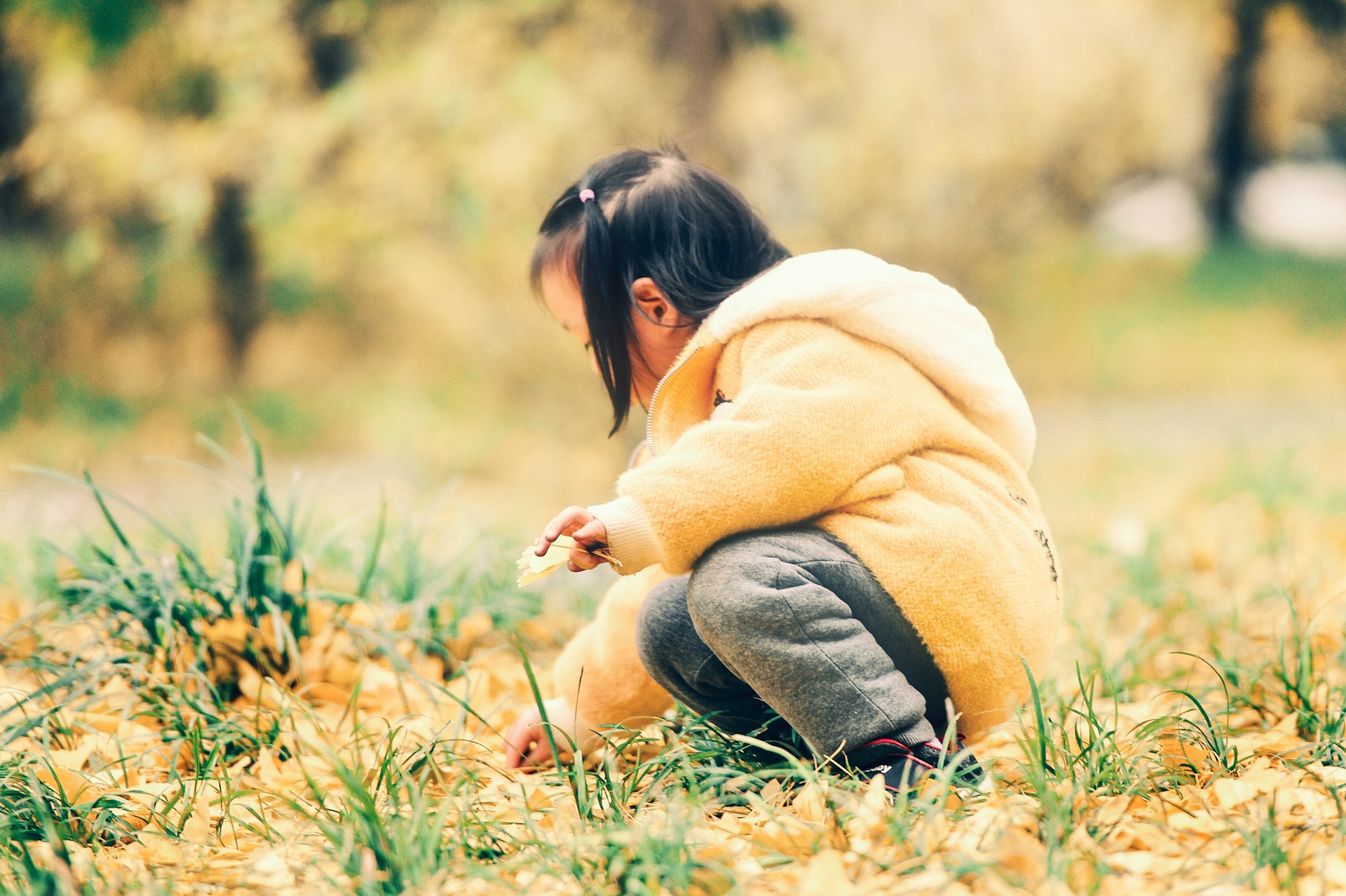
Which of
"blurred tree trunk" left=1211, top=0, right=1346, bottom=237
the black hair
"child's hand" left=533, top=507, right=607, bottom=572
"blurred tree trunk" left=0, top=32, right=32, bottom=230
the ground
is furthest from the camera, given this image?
"blurred tree trunk" left=1211, top=0, right=1346, bottom=237

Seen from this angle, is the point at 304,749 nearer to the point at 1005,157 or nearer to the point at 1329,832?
the point at 1329,832

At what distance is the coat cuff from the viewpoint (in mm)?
1336

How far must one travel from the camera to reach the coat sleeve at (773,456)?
52.8 inches

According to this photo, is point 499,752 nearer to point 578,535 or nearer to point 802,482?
point 578,535

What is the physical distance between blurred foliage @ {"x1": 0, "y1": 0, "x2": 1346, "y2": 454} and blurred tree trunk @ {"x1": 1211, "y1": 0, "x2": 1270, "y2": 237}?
251 cm

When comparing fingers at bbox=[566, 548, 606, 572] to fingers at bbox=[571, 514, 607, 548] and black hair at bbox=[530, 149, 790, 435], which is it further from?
black hair at bbox=[530, 149, 790, 435]

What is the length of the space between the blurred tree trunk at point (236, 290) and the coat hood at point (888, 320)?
7.30 metres

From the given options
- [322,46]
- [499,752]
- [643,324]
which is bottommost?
[499,752]

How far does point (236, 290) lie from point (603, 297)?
304 inches

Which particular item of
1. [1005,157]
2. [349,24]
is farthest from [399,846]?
[1005,157]

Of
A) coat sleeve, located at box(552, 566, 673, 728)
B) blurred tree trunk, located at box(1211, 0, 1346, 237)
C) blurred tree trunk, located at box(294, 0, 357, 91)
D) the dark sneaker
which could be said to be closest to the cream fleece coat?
the dark sneaker

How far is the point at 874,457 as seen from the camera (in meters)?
1.39

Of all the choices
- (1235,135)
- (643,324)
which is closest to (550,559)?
(643,324)

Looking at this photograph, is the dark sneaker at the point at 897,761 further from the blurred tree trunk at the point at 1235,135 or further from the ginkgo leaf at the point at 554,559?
the blurred tree trunk at the point at 1235,135
